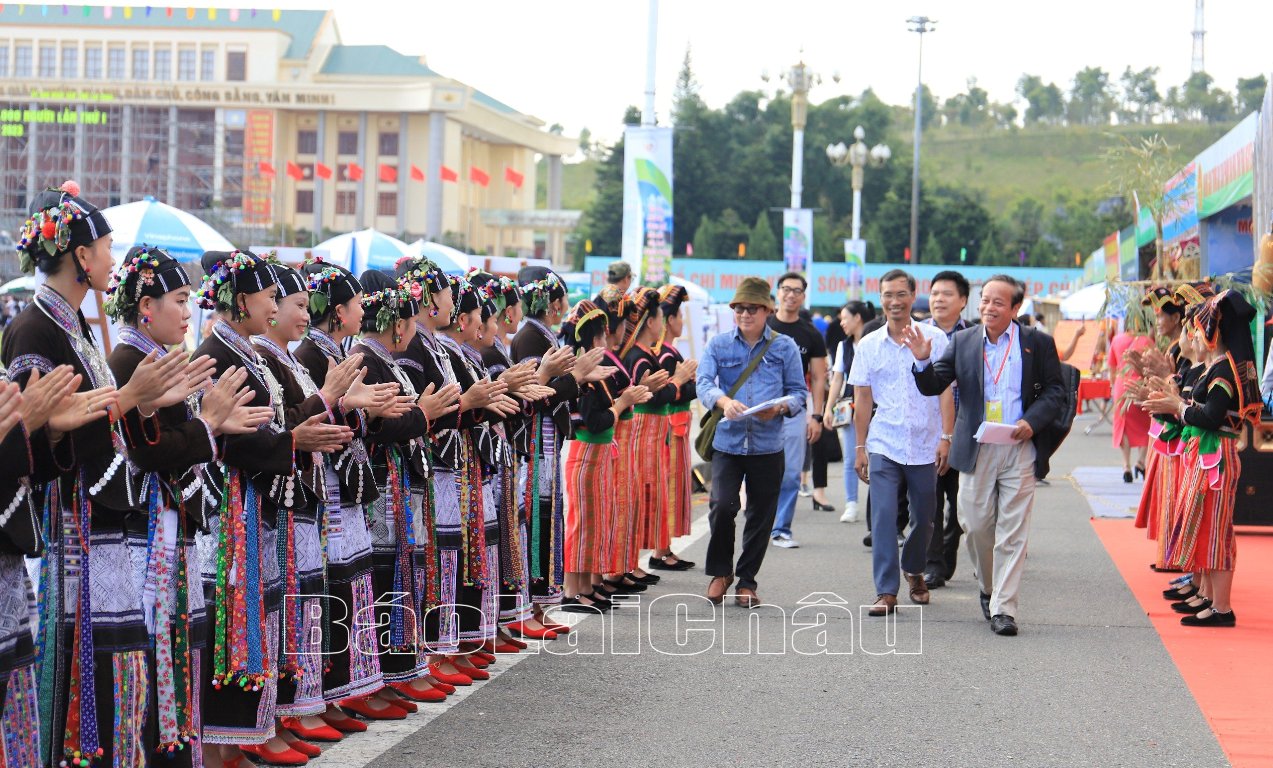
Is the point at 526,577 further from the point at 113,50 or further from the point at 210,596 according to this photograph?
the point at 113,50

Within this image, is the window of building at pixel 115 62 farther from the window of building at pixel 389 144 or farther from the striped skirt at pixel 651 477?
the striped skirt at pixel 651 477

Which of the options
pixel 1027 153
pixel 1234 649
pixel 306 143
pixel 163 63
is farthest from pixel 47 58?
pixel 1027 153

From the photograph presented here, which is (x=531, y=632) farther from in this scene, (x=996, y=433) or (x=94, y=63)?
(x=94, y=63)

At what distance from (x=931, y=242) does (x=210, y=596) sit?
72.4m

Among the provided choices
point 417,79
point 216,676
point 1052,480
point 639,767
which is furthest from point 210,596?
point 417,79

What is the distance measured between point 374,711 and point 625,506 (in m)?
3.16

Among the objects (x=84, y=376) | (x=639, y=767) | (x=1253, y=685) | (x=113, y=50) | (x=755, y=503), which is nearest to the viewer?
(x=84, y=376)

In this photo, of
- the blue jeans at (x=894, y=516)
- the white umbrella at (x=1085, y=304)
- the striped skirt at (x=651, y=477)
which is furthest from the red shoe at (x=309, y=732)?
the white umbrella at (x=1085, y=304)

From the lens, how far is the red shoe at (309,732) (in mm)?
5953

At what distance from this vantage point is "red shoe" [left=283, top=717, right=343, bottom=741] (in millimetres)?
5953

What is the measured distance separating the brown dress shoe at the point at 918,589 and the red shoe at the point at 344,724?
14.3 ft

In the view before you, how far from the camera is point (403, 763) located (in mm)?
5641

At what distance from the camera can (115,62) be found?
314ft

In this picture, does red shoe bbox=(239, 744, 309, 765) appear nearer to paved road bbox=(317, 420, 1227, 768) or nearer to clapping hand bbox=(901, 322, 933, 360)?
paved road bbox=(317, 420, 1227, 768)
